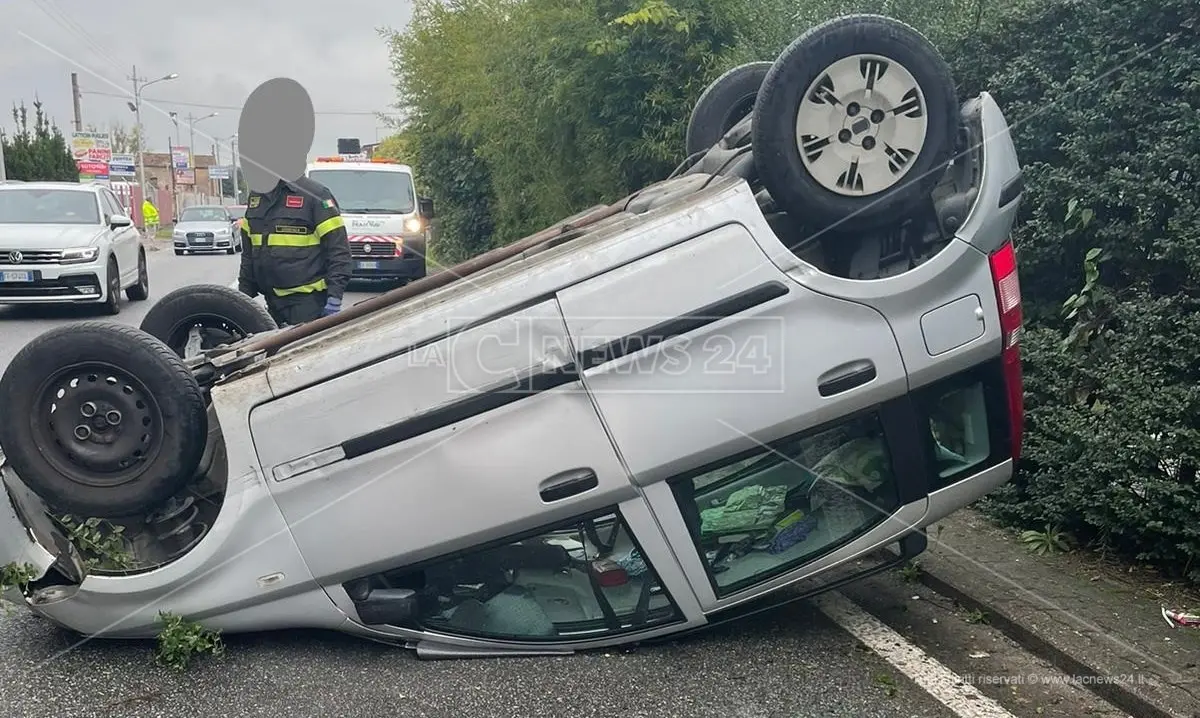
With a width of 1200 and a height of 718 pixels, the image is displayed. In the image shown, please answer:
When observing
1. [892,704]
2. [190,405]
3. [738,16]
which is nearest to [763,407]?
[892,704]

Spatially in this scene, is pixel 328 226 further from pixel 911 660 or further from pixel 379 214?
pixel 379 214

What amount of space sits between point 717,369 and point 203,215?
27.3 m

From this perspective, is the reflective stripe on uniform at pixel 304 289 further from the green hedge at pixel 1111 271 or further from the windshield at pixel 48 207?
the windshield at pixel 48 207

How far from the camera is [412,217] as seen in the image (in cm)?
1509

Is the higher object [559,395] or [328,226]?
[328,226]

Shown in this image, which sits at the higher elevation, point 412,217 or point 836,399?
point 412,217

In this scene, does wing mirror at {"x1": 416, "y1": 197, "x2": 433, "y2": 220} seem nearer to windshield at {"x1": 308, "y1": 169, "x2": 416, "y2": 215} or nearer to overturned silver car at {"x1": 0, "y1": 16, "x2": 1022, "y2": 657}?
windshield at {"x1": 308, "y1": 169, "x2": 416, "y2": 215}

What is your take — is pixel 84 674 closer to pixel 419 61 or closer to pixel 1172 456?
pixel 1172 456

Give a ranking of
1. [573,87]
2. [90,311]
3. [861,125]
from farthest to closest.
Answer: [90,311]
[573,87]
[861,125]

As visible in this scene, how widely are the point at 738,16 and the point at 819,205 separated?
7.05 metres

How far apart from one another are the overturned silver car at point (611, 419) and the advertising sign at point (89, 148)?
44214mm

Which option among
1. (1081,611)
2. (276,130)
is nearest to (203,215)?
(276,130)

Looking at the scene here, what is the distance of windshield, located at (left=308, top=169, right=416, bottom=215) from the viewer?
15023 millimetres

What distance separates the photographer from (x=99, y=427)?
3410 millimetres
